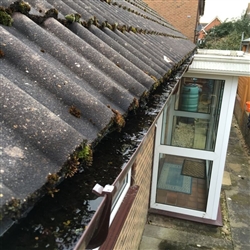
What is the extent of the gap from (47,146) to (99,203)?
27 centimetres

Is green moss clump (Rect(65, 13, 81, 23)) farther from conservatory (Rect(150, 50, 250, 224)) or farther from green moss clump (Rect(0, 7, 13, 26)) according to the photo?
conservatory (Rect(150, 50, 250, 224))

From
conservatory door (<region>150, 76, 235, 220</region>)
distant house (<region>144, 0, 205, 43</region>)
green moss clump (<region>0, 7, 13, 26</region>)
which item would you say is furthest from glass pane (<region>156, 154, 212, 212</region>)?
distant house (<region>144, 0, 205, 43</region>)

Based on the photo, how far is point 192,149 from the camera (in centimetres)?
604

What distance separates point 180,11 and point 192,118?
45.2 ft

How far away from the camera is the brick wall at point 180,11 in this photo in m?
17.7

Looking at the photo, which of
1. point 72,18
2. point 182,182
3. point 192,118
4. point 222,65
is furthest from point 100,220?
point 182,182

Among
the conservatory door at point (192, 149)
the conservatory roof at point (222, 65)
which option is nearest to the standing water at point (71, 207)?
the conservatory roof at point (222, 65)

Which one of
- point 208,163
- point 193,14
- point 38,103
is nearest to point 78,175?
point 38,103

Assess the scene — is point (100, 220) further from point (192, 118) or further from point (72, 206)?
point (192, 118)

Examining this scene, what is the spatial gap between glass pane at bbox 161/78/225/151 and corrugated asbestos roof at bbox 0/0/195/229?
4.11 metres

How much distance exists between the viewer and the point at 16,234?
768 mm

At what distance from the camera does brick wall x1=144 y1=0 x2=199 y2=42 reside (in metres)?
17.7

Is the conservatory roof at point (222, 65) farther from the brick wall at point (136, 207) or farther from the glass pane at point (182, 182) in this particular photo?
the glass pane at point (182, 182)

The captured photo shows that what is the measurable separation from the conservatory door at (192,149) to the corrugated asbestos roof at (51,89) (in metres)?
4.02
